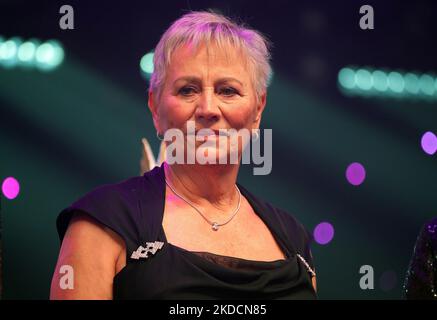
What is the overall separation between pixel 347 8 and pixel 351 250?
2.00 meters

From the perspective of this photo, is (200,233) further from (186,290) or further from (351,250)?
Answer: (351,250)

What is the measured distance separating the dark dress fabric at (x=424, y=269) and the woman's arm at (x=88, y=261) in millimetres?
1004

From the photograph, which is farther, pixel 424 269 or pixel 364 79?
pixel 364 79

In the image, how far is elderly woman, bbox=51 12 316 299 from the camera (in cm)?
157

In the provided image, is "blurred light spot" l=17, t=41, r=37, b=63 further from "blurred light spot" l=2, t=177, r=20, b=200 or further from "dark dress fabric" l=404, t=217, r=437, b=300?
"dark dress fabric" l=404, t=217, r=437, b=300

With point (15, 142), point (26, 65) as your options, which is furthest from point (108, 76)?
point (15, 142)

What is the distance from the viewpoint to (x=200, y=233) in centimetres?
177

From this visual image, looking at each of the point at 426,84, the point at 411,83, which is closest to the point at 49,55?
the point at 411,83

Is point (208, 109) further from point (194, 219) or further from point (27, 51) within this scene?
point (27, 51)

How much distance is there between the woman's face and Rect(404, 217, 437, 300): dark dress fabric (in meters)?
0.74

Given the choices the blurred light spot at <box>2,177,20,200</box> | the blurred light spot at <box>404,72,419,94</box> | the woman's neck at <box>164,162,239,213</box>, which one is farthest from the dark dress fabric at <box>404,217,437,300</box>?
the blurred light spot at <box>2,177,20,200</box>

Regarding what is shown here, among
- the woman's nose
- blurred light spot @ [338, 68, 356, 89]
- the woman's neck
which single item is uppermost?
blurred light spot @ [338, 68, 356, 89]

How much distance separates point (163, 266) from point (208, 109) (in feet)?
1.69

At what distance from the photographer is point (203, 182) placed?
191 centimetres
